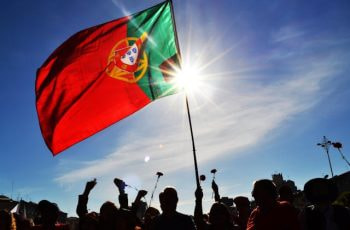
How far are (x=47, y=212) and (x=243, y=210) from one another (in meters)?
3.34

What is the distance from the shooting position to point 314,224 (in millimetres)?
4891

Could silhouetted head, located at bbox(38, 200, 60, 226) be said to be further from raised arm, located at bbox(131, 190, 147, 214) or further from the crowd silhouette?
raised arm, located at bbox(131, 190, 147, 214)

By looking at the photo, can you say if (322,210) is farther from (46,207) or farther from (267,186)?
(46,207)

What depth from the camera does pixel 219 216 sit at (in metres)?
5.67

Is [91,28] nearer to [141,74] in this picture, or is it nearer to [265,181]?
[141,74]

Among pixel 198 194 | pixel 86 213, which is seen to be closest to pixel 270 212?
pixel 198 194

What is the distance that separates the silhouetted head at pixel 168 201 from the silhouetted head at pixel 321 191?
1.77 m

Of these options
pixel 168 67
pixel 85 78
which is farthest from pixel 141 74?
pixel 85 78

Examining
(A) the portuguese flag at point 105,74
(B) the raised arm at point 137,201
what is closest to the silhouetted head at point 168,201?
(B) the raised arm at point 137,201

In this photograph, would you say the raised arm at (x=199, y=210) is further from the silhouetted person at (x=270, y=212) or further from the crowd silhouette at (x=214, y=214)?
the silhouetted person at (x=270, y=212)

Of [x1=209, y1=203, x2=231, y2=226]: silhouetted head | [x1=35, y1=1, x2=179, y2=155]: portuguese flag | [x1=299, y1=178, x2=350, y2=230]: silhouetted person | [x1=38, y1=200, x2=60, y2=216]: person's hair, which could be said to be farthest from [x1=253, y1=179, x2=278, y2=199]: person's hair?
[x1=35, y1=1, x2=179, y2=155]: portuguese flag

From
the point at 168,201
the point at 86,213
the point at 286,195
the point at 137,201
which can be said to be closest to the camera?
the point at 168,201

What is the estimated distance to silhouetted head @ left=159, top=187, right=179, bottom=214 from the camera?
5320 millimetres

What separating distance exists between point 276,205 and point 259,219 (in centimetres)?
29
